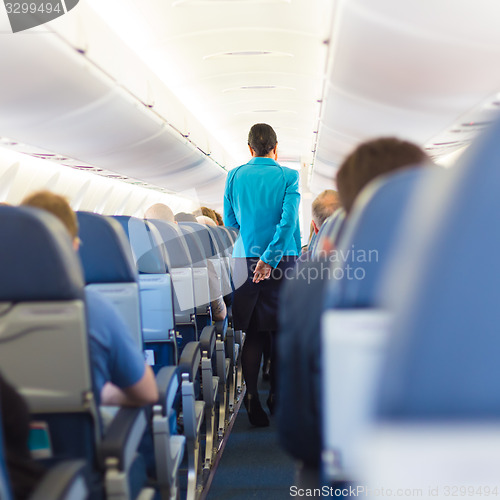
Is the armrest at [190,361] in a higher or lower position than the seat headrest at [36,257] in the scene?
lower

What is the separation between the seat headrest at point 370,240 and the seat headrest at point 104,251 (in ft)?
3.19

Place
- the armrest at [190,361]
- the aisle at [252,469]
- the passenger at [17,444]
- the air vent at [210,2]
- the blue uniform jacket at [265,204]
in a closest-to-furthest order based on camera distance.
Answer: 1. the passenger at [17,444]
2. the armrest at [190,361]
3. the aisle at [252,469]
4. the blue uniform jacket at [265,204]
5. the air vent at [210,2]

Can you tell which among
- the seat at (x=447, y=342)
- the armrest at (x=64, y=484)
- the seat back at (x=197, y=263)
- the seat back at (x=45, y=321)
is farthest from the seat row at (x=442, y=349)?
the seat back at (x=197, y=263)

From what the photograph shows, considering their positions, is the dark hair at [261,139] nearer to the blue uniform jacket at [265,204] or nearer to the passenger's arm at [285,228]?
the blue uniform jacket at [265,204]

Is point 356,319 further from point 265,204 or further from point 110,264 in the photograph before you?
point 265,204

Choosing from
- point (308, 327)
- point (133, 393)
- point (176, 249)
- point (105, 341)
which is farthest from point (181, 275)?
point (308, 327)

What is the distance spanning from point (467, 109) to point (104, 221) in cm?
511

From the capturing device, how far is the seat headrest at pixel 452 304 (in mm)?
850

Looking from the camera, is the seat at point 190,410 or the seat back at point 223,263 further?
the seat back at point 223,263

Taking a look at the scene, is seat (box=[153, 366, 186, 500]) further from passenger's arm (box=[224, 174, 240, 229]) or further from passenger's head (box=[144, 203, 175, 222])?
passenger's head (box=[144, 203, 175, 222])

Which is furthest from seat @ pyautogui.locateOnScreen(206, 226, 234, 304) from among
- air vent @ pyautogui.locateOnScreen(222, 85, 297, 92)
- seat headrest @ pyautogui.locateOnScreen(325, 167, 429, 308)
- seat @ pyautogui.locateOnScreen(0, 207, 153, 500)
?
air vent @ pyautogui.locateOnScreen(222, 85, 297, 92)

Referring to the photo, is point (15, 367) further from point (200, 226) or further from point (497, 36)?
point (497, 36)

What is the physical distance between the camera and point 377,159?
62.5 inches

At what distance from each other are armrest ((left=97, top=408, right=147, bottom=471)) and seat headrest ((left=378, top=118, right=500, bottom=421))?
1031 mm
